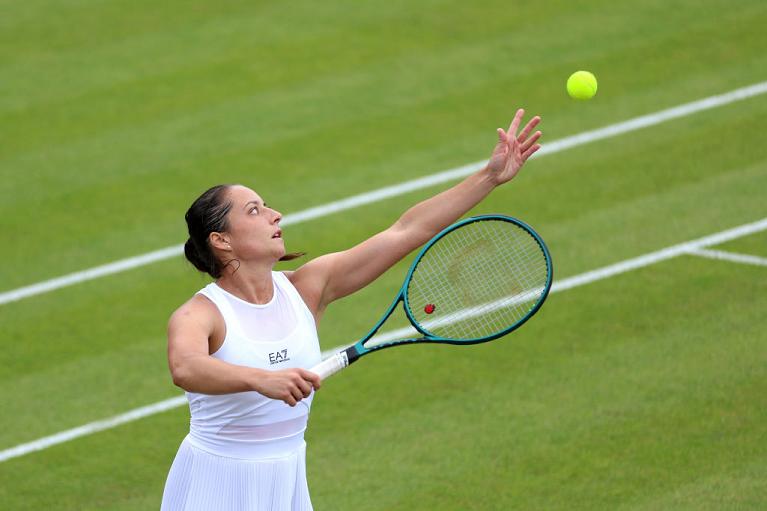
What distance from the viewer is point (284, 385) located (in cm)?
509

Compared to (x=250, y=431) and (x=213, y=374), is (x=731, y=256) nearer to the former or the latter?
(x=250, y=431)

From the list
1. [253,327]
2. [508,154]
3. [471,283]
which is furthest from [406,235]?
[471,283]

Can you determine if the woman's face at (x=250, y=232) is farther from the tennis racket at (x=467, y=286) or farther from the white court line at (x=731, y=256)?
the white court line at (x=731, y=256)

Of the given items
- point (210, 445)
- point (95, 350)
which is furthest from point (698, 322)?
point (210, 445)

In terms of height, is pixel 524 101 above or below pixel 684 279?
above

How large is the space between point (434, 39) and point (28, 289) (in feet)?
20.2

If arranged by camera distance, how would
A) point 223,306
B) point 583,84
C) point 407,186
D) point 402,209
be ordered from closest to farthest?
point 223,306 → point 583,84 → point 402,209 → point 407,186

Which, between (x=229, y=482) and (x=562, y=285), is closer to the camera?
(x=229, y=482)

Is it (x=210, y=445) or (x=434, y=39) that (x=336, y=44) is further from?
(x=210, y=445)

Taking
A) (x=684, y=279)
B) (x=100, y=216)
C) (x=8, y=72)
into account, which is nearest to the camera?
(x=684, y=279)

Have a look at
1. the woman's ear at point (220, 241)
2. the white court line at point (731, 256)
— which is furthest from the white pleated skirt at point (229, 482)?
the white court line at point (731, 256)

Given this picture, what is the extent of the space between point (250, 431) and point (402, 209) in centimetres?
658

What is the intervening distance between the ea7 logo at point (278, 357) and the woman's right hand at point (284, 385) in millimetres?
540

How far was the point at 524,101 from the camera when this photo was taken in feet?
45.7
